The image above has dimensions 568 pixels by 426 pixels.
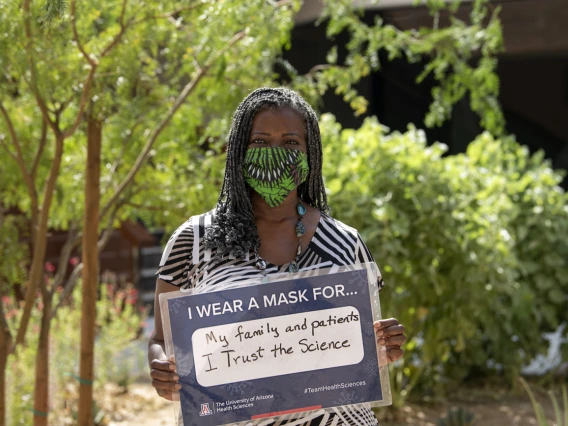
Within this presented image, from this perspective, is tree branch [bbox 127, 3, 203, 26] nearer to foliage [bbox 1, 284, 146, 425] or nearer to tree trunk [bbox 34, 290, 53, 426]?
tree trunk [bbox 34, 290, 53, 426]

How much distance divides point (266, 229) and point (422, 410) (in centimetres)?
415

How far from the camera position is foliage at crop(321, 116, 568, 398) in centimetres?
506

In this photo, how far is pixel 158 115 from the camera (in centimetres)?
404

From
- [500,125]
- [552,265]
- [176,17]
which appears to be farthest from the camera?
[552,265]

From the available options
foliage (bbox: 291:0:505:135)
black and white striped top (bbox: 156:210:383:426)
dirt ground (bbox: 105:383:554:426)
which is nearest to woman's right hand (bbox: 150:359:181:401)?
black and white striped top (bbox: 156:210:383:426)

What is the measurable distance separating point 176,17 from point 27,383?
2.66 metres

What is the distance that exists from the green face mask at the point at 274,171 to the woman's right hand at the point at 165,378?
1.64ft

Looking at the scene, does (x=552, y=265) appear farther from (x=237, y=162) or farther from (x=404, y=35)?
(x=237, y=162)

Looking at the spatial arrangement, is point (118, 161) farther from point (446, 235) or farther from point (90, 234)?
point (446, 235)

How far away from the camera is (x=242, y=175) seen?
2086 mm

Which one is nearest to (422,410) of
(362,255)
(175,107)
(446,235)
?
(446,235)

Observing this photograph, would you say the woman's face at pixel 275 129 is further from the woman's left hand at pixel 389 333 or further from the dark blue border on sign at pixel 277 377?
the woman's left hand at pixel 389 333

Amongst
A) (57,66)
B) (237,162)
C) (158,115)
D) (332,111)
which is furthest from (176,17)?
(332,111)

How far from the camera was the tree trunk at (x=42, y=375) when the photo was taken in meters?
3.54
